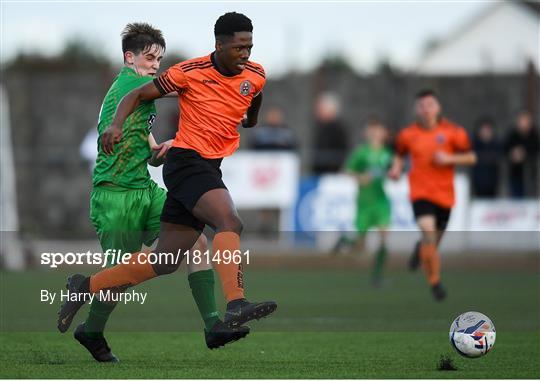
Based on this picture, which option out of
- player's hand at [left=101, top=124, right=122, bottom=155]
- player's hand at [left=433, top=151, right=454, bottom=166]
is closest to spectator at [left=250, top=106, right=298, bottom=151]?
player's hand at [left=433, top=151, right=454, bottom=166]

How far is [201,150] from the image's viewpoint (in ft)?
28.1

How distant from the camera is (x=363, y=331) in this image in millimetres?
11227

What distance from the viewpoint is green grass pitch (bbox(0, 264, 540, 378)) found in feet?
27.4

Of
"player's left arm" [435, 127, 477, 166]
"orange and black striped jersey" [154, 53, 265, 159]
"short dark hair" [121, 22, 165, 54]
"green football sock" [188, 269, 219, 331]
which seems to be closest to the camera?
"orange and black striped jersey" [154, 53, 265, 159]

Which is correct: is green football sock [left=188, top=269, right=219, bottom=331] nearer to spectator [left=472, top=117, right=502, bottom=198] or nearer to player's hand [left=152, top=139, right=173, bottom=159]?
player's hand [left=152, top=139, right=173, bottom=159]

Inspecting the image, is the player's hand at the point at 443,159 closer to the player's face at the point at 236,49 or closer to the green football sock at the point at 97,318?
the player's face at the point at 236,49

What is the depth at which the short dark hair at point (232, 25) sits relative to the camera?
8.36 m

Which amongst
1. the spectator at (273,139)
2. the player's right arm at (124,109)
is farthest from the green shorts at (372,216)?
the player's right arm at (124,109)

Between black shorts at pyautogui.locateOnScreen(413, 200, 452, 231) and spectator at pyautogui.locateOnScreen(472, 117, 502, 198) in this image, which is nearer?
black shorts at pyautogui.locateOnScreen(413, 200, 452, 231)

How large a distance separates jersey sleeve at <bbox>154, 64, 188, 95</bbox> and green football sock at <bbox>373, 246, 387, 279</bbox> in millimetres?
9068

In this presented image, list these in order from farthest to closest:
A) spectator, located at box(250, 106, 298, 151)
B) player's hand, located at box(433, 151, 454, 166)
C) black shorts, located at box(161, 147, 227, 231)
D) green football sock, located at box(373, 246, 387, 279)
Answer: spectator, located at box(250, 106, 298, 151), green football sock, located at box(373, 246, 387, 279), player's hand, located at box(433, 151, 454, 166), black shorts, located at box(161, 147, 227, 231)

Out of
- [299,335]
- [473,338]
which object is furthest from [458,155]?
[473,338]

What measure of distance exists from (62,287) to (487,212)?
44.5ft

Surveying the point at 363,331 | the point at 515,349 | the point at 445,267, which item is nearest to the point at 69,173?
the point at 445,267
